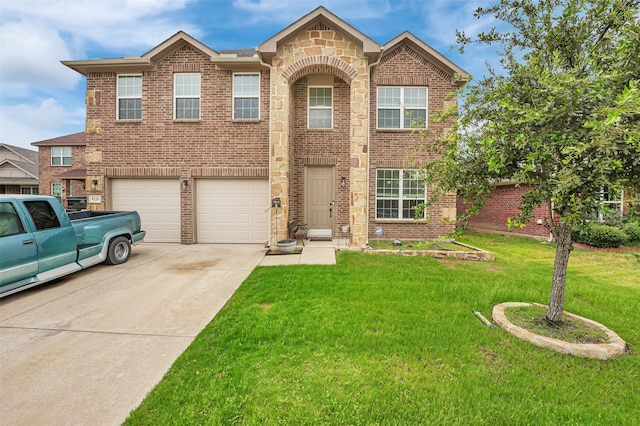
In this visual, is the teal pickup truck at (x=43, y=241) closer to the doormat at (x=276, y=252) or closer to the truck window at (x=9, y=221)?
the truck window at (x=9, y=221)

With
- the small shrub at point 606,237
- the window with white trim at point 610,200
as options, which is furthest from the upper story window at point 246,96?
the small shrub at point 606,237

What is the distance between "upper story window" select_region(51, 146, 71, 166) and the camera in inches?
811

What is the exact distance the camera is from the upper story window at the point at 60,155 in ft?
67.6

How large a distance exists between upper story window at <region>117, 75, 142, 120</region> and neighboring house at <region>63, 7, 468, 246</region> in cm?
3

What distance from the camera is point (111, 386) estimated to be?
262cm

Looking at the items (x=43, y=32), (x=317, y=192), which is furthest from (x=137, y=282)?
(x=43, y=32)

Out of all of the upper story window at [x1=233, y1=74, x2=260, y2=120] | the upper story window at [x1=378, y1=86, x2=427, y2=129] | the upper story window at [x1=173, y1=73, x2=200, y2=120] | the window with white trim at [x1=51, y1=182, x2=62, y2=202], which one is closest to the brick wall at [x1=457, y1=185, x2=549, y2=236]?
the upper story window at [x1=378, y1=86, x2=427, y2=129]

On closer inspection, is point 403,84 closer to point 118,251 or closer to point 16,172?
point 118,251

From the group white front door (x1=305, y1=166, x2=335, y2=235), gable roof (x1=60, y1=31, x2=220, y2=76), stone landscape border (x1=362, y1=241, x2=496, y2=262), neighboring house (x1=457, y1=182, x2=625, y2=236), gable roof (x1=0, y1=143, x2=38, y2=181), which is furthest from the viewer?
gable roof (x1=0, y1=143, x2=38, y2=181)

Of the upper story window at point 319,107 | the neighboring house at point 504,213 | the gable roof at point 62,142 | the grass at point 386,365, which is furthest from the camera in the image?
the gable roof at point 62,142

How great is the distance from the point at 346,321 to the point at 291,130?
707 centimetres

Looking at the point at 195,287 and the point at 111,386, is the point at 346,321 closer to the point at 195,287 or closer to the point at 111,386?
the point at 111,386

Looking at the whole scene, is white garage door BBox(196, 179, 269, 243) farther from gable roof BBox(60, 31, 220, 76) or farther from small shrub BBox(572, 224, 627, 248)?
small shrub BBox(572, 224, 627, 248)

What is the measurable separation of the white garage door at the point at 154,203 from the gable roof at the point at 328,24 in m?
5.38
